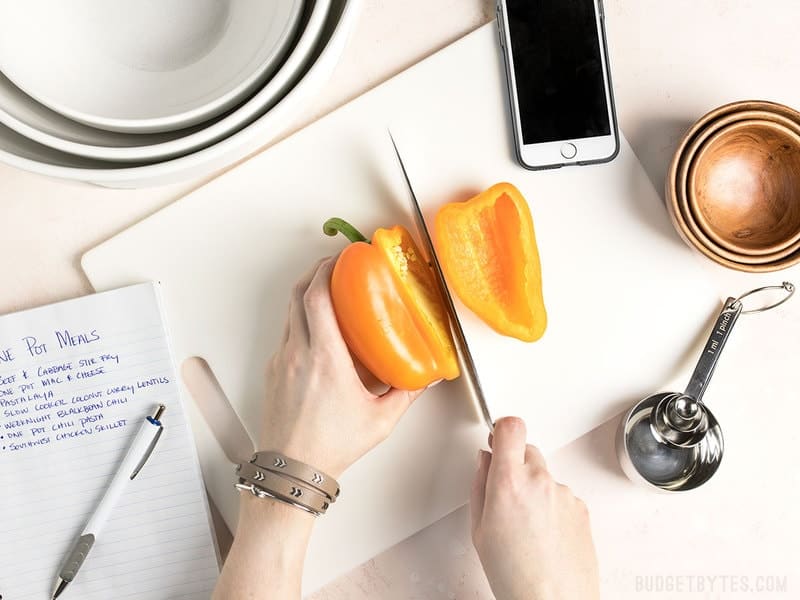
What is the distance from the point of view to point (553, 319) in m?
0.91

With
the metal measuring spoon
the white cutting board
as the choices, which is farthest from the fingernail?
the metal measuring spoon

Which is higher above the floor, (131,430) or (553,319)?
(131,430)

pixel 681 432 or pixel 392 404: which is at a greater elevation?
pixel 392 404

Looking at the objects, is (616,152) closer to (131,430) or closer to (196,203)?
(196,203)

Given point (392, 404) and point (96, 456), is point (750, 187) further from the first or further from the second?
point (96, 456)

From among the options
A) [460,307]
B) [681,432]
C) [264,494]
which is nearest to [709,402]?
[681,432]

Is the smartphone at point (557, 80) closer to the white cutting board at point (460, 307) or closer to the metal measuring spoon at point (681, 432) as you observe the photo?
the white cutting board at point (460, 307)

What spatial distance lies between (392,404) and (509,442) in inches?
5.7

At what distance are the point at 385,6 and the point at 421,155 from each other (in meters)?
0.19

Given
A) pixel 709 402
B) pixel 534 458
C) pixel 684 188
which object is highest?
pixel 684 188

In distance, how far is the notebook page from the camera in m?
0.88

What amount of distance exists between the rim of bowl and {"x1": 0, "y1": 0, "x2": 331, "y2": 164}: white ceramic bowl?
61 centimetres

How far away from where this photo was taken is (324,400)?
819 millimetres

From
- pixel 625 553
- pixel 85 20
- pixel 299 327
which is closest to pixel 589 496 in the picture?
pixel 625 553
